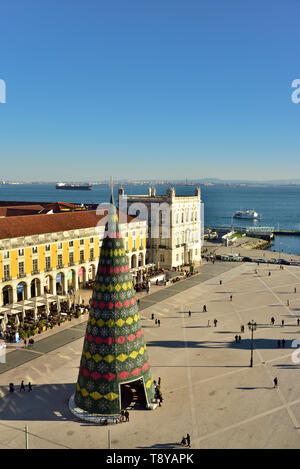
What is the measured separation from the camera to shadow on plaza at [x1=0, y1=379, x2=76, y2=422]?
24062mm

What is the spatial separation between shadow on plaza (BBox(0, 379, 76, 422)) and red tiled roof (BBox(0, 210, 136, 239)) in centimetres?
2059

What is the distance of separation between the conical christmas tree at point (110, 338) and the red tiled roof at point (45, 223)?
24223 millimetres

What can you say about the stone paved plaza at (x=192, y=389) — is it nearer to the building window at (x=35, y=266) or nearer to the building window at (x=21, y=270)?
the building window at (x=21, y=270)

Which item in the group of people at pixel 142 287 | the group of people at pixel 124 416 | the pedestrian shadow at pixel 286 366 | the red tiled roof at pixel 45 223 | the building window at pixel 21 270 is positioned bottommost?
the pedestrian shadow at pixel 286 366

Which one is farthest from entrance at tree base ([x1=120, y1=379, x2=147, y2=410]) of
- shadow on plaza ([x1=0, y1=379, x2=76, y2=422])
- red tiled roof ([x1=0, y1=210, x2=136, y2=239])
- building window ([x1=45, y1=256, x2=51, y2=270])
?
building window ([x1=45, y1=256, x2=51, y2=270])

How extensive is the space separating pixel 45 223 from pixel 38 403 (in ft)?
96.0

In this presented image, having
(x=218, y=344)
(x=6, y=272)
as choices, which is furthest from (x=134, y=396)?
(x=6, y=272)

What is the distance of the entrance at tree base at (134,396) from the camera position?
82.6 ft

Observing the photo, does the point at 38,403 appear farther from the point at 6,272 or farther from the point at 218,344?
the point at 6,272

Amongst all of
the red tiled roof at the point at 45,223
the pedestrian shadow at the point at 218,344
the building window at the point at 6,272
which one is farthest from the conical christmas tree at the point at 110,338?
the red tiled roof at the point at 45,223

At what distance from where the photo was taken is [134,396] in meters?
26.4

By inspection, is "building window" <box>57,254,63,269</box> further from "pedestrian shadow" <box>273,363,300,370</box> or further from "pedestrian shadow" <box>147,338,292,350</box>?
"pedestrian shadow" <box>273,363,300,370</box>
